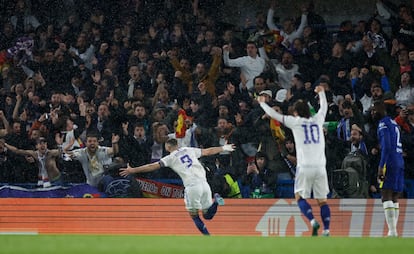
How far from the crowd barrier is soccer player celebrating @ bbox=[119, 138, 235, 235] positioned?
69cm

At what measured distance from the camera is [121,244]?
11391 millimetres

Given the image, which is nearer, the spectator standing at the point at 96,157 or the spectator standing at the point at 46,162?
the spectator standing at the point at 96,157

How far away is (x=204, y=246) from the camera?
36.1 ft

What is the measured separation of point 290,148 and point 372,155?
4.95 feet

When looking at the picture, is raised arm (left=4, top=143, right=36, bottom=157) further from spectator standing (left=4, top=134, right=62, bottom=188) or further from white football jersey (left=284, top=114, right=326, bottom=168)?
white football jersey (left=284, top=114, right=326, bottom=168)

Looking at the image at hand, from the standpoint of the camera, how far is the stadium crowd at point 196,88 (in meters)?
17.8

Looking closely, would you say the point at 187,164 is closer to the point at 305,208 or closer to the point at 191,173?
the point at 191,173

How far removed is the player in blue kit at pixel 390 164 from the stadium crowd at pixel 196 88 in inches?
65.9

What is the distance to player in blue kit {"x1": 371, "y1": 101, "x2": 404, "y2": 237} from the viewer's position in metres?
15.1

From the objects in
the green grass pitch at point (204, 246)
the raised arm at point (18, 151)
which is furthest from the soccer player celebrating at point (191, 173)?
the green grass pitch at point (204, 246)

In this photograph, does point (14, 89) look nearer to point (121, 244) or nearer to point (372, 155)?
point (372, 155)

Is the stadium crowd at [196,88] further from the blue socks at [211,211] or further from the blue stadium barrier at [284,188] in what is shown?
the blue socks at [211,211]

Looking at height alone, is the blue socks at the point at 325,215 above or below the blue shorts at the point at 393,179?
below

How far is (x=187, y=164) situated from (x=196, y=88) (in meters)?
2.95
